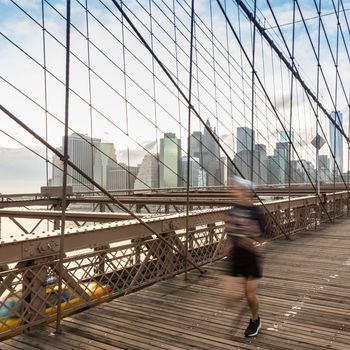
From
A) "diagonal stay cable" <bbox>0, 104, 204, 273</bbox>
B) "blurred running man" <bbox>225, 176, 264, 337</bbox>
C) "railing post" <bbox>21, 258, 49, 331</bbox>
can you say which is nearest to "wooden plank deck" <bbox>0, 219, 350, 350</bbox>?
"railing post" <bbox>21, 258, 49, 331</bbox>

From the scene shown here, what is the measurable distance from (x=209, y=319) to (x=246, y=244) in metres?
0.97

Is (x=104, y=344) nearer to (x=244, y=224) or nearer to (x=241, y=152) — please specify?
(x=244, y=224)

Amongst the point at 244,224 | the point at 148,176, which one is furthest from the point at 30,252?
the point at 148,176

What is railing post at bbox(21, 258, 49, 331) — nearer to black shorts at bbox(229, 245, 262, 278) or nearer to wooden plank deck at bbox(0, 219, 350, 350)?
wooden plank deck at bbox(0, 219, 350, 350)

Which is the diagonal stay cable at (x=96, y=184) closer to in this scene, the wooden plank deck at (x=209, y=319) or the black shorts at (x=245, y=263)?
the wooden plank deck at (x=209, y=319)

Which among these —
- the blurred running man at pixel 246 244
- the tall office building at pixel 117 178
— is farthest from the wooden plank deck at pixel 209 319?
the tall office building at pixel 117 178

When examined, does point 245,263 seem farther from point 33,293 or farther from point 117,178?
point 117,178

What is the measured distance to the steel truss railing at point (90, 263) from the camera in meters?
3.80

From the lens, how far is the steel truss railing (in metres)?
3.80

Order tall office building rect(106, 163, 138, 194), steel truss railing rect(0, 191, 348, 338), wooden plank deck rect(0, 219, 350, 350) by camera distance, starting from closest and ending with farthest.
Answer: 1. wooden plank deck rect(0, 219, 350, 350)
2. steel truss railing rect(0, 191, 348, 338)
3. tall office building rect(106, 163, 138, 194)

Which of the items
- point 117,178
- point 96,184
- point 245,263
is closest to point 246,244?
point 245,263

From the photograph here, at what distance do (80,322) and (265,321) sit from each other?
6.10ft

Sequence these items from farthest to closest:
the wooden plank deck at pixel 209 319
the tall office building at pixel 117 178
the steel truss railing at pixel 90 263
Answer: the tall office building at pixel 117 178
the steel truss railing at pixel 90 263
the wooden plank deck at pixel 209 319

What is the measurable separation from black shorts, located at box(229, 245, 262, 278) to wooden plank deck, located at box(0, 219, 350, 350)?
22.0 inches
